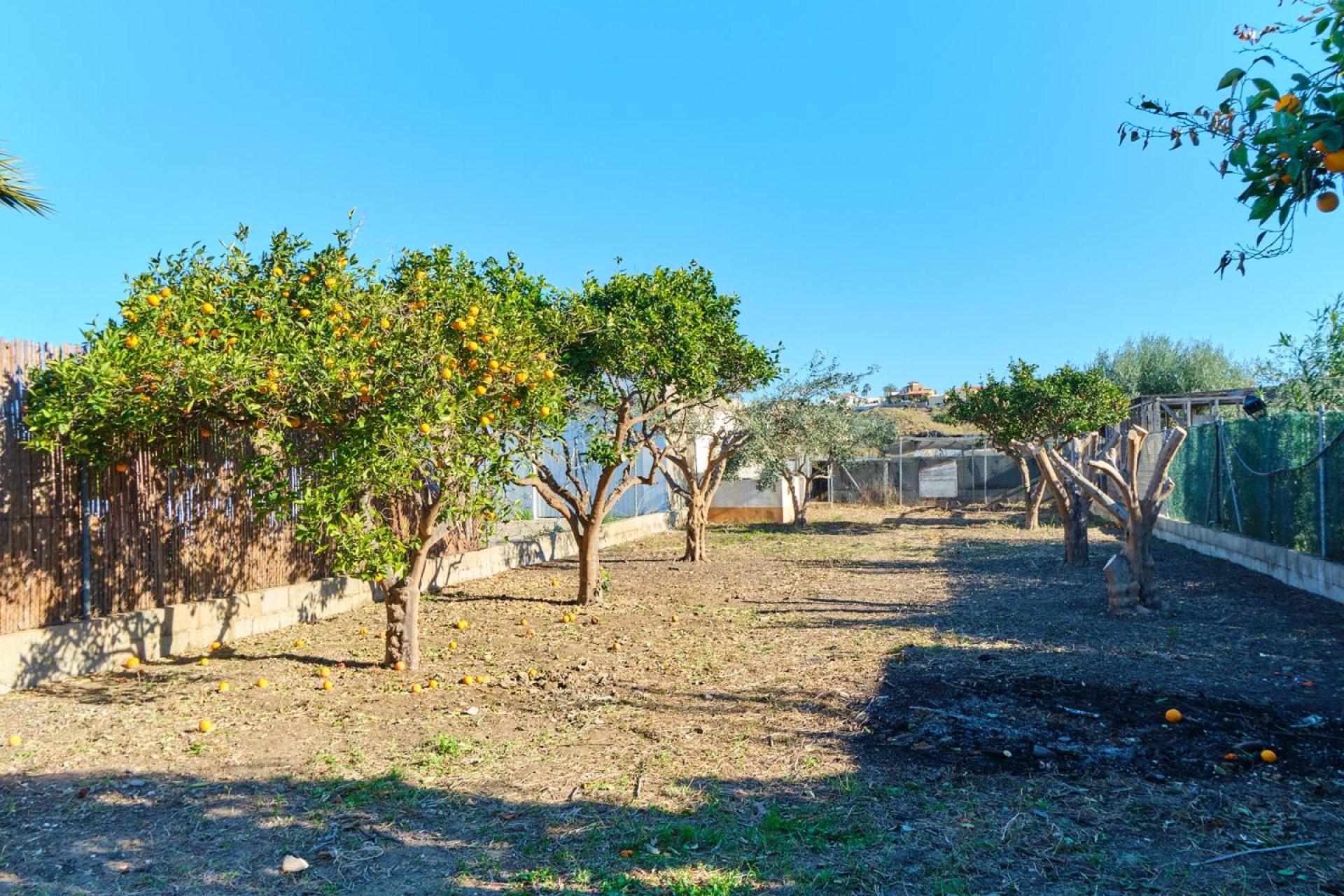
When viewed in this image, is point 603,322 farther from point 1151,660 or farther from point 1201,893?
point 1201,893

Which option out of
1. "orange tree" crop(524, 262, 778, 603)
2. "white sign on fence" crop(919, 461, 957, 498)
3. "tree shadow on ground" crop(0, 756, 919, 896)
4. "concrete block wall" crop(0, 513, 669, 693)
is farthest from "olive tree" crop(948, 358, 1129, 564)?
"tree shadow on ground" crop(0, 756, 919, 896)

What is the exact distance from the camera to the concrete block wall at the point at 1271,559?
9.66m

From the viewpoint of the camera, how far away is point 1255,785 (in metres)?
4.37

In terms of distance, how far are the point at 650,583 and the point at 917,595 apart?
11.5ft

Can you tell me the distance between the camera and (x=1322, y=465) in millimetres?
9609

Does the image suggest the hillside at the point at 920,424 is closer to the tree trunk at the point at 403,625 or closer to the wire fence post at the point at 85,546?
the tree trunk at the point at 403,625

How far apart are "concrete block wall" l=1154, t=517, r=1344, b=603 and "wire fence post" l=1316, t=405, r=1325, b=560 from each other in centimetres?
34

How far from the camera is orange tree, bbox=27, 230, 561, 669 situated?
5559 millimetres

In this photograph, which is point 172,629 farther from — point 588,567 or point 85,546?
point 588,567

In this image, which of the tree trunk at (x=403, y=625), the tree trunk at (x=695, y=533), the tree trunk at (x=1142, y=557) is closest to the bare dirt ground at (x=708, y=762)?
the tree trunk at (x=403, y=625)

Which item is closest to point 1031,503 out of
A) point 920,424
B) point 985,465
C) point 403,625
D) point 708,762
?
point 985,465

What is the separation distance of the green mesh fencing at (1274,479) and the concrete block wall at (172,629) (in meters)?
10.4

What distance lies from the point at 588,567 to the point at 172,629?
14.0ft

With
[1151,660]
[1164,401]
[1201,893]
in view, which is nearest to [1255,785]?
[1201,893]
